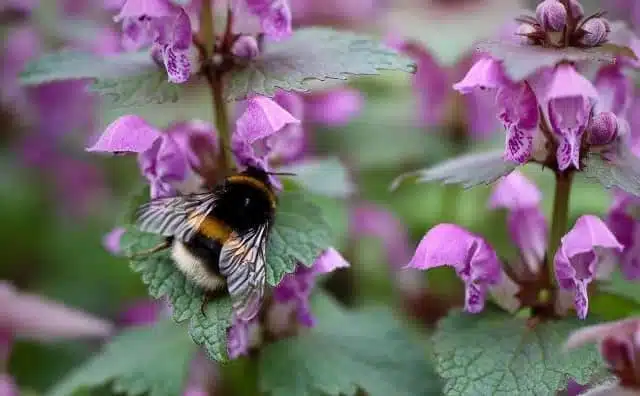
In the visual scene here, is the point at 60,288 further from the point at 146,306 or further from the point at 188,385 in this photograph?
the point at 188,385

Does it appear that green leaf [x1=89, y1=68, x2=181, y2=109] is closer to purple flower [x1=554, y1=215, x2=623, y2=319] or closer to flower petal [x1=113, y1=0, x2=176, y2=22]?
flower petal [x1=113, y1=0, x2=176, y2=22]

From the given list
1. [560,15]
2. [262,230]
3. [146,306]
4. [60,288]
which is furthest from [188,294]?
[60,288]

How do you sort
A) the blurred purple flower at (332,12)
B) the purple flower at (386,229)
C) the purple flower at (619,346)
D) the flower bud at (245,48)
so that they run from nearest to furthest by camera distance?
the purple flower at (619,346) → the flower bud at (245,48) → the purple flower at (386,229) → the blurred purple flower at (332,12)

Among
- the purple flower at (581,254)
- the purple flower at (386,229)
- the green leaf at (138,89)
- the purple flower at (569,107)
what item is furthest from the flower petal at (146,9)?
the purple flower at (386,229)

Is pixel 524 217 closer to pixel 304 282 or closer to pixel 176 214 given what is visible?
pixel 304 282

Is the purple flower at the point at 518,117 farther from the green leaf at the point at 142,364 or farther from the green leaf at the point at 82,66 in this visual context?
the green leaf at the point at 142,364

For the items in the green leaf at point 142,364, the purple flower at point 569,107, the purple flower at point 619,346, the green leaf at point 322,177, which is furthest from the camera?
the green leaf at point 322,177

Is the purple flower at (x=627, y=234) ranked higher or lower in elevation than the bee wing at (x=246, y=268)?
lower
